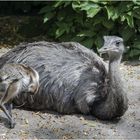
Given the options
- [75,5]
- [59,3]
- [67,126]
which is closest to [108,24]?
[75,5]

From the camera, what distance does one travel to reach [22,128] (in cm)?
509

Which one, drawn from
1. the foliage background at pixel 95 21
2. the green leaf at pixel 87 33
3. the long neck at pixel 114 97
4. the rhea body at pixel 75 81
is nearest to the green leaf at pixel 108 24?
the foliage background at pixel 95 21

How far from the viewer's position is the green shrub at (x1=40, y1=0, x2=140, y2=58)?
7129mm

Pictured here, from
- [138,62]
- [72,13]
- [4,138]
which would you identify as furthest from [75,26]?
[4,138]

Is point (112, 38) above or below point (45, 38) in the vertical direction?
above

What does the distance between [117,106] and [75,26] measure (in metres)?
2.56

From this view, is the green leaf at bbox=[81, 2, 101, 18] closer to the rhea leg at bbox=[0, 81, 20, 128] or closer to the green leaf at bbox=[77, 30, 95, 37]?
the green leaf at bbox=[77, 30, 95, 37]

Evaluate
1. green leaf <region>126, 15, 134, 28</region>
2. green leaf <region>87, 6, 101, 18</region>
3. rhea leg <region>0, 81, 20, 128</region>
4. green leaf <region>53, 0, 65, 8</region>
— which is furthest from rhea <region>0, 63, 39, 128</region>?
green leaf <region>53, 0, 65, 8</region>

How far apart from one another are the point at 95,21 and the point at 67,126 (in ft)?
7.96

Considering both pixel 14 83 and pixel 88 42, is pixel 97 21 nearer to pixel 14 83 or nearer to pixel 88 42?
pixel 88 42

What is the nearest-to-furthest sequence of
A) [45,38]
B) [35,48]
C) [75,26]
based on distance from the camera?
[35,48], [75,26], [45,38]

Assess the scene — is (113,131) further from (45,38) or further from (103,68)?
(45,38)

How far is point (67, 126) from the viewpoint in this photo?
17.0ft

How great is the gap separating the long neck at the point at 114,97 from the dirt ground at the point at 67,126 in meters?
0.11
